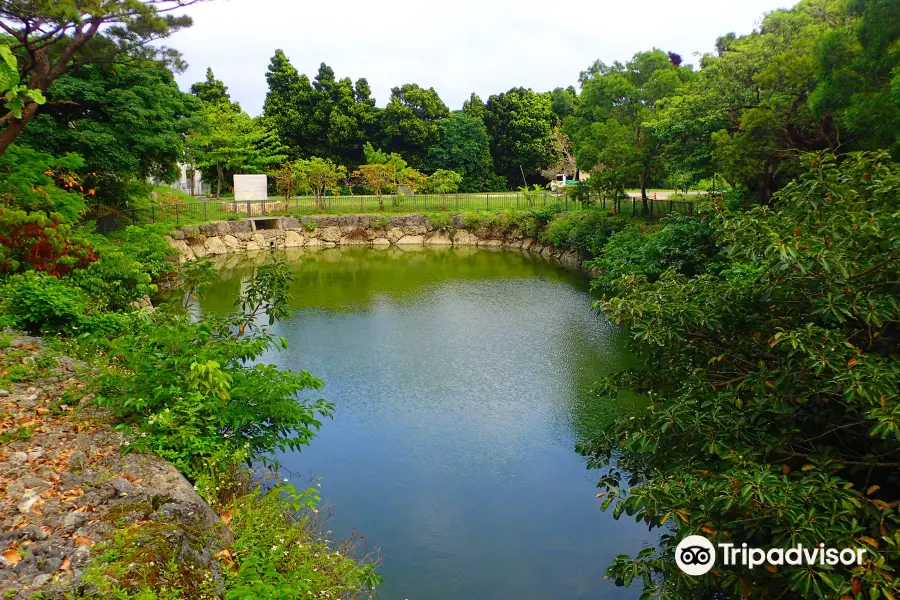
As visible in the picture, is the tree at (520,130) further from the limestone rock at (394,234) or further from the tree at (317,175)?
the limestone rock at (394,234)

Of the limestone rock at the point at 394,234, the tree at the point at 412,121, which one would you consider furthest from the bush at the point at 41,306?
the tree at the point at 412,121

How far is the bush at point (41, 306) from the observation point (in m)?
8.55

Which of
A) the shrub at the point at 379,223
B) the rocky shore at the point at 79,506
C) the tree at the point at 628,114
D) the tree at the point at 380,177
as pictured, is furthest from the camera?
the tree at the point at 380,177

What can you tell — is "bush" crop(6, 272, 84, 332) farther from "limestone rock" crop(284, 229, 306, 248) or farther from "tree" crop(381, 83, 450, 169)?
"tree" crop(381, 83, 450, 169)

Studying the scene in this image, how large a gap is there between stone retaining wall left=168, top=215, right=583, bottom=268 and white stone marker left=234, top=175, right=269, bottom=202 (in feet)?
7.26

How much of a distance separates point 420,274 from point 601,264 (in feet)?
21.7

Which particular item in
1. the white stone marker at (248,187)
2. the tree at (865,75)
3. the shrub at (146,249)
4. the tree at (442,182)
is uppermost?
the tree at (865,75)

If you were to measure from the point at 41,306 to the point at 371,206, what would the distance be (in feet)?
81.5

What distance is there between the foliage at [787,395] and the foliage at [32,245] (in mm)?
9351

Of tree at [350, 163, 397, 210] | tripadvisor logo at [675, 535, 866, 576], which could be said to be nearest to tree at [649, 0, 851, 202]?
tripadvisor logo at [675, 535, 866, 576]

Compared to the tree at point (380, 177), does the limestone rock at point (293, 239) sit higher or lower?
lower

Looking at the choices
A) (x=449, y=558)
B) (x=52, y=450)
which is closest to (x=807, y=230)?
(x=449, y=558)

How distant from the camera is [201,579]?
436cm

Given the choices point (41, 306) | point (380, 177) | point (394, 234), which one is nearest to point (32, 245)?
point (41, 306)
